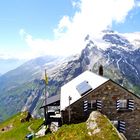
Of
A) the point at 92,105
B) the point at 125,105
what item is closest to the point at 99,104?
the point at 92,105

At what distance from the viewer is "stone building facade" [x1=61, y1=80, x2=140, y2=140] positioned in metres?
54.7

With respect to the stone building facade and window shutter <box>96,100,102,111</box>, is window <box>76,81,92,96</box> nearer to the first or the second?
the stone building facade

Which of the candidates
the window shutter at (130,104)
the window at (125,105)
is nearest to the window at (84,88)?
the window at (125,105)

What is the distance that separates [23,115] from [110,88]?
39226 millimetres

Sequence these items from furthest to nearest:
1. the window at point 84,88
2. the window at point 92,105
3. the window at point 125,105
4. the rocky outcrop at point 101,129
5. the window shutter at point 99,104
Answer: the window at point 84,88 → the window at point 125,105 → the window shutter at point 99,104 → the window at point 92,105 → the rocky outcrop at point 101,129

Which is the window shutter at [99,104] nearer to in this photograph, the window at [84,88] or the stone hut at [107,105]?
the stone hut at [107,105]

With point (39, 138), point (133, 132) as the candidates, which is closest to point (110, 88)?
point (133, 132)

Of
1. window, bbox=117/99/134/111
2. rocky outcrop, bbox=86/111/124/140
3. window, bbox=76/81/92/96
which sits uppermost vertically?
window, bbox=76/81/92/96

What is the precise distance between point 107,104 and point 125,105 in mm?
3288

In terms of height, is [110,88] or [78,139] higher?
[110,88]

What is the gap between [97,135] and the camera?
36.5 m

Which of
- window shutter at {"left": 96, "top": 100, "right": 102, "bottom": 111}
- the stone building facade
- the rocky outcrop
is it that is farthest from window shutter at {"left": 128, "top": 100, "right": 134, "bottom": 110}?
the rocky outcrop

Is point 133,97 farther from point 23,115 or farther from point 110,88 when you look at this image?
point 23,115

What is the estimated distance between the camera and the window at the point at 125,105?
5545 centimetres
